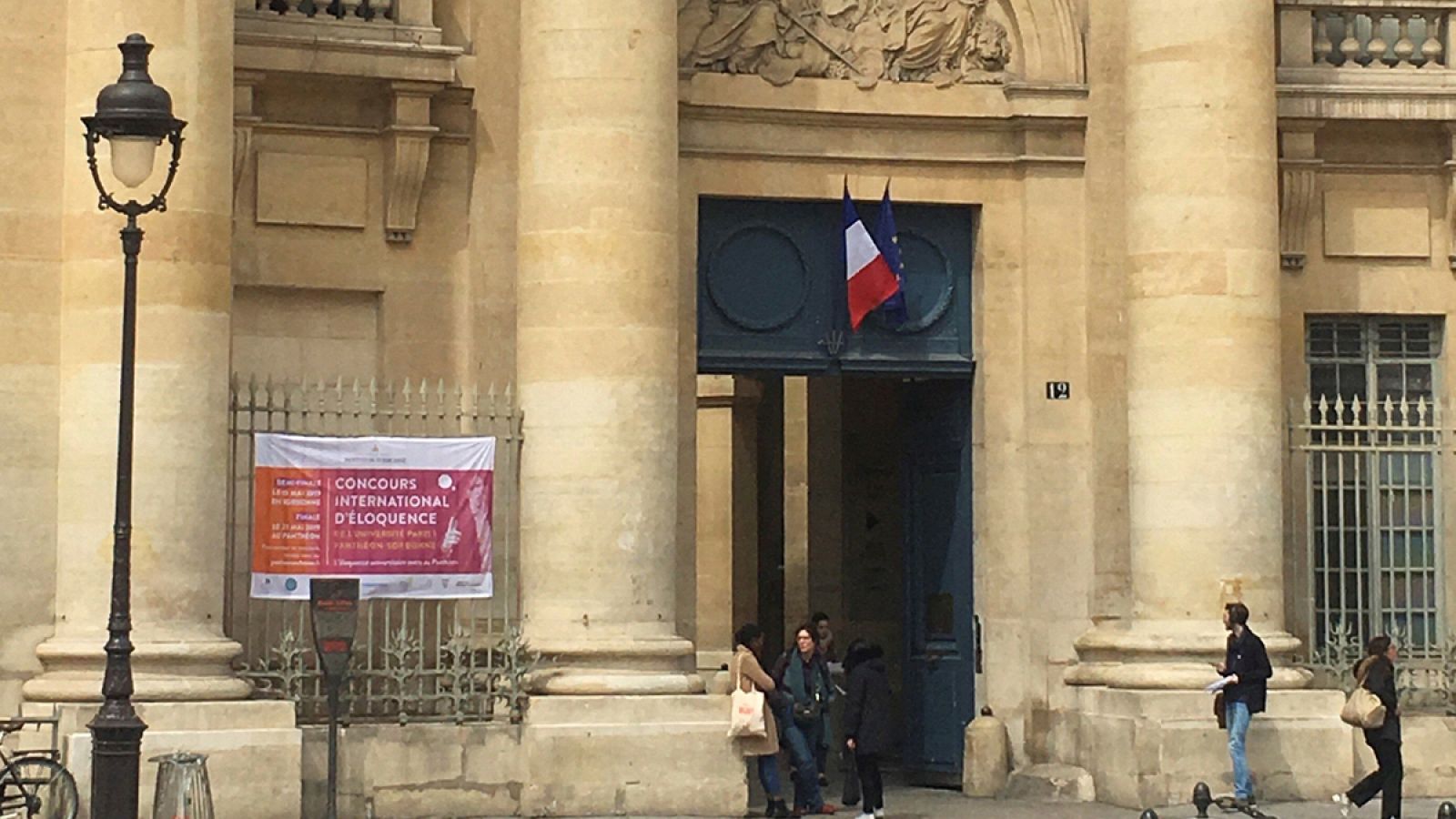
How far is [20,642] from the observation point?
19.4 metres

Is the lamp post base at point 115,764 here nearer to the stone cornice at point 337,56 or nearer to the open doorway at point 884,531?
the stone cornice at point 337,56

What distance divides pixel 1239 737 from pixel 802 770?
335cm

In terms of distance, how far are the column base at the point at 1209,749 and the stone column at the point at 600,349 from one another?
3.35 m

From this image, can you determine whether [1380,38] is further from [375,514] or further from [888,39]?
[375,514]

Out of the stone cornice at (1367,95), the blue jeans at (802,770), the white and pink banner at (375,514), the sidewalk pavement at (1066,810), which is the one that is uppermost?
the stone cornice at (1367,95)

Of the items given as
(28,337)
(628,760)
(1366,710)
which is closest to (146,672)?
(28,337)

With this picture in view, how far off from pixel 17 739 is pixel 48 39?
15.7ft

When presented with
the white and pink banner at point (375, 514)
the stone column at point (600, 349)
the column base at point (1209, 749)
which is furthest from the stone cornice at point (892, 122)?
the column base at point (1209, 749)

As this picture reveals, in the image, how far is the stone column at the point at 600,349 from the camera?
20672 mm

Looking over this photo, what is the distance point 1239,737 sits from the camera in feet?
67.2

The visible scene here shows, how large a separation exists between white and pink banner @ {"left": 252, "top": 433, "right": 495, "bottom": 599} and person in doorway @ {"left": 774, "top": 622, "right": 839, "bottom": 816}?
261 centimetres

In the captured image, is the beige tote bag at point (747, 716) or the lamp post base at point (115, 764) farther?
the beige tote bag at point (747, 716)

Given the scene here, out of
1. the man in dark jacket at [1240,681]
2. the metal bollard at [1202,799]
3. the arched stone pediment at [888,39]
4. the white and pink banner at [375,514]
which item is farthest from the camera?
the arched stone pediment at [888,39]

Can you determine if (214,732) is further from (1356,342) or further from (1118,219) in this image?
(1356,342)
